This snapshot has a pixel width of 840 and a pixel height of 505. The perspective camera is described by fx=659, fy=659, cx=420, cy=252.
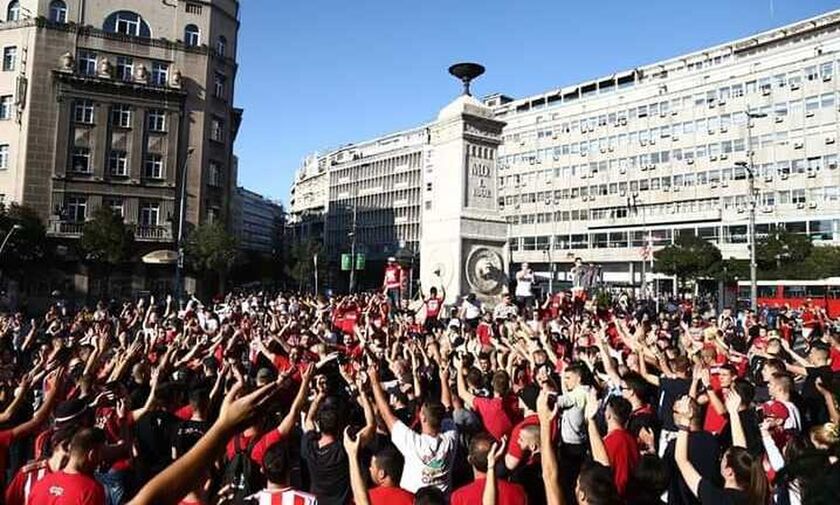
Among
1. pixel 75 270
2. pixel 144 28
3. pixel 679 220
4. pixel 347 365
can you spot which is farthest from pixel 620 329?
pixel 679 220

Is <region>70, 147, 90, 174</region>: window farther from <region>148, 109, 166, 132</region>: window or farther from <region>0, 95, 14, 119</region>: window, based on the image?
<region>0, 95, 14, 119</region>: window

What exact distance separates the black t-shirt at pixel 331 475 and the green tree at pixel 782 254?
47.1m

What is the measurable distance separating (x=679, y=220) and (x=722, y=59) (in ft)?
60.1

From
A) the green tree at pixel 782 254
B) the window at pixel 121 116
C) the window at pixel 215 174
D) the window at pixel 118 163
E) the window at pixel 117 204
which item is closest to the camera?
the green tree at pixel 782 254

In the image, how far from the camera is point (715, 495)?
14.6 ft

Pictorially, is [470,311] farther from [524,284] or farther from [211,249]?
[211,249]

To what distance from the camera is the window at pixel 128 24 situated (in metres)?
47.8

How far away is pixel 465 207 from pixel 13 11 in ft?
139

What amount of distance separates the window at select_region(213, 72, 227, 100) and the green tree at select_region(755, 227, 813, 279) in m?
42.6

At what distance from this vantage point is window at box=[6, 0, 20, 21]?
4666 centimetres

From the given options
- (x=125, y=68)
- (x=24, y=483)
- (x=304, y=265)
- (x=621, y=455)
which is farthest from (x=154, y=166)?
(x=621, y=455)

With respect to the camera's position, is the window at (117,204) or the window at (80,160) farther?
the window at (117,204)

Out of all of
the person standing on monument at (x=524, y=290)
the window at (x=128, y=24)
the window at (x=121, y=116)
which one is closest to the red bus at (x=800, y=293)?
the person standing on monument at (x=524, y=290)

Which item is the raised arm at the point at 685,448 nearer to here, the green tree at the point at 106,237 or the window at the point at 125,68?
the green tree at the point at 106,237
